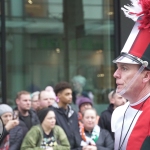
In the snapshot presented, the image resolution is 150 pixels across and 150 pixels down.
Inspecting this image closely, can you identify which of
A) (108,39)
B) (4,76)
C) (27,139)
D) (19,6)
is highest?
(19,6)

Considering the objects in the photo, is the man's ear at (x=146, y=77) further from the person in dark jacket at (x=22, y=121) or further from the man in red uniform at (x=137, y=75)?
the person in dark jacket at (x=22, y=121)

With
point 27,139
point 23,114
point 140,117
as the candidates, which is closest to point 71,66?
point 23,114

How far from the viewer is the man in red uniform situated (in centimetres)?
308

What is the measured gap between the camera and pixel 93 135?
723cm

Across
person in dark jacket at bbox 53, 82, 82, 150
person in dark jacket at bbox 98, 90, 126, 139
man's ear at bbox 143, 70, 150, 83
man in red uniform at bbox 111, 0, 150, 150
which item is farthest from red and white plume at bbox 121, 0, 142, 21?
person in dark jacket at bbox 98, 90, 126, 139

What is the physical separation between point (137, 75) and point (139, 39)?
21cm

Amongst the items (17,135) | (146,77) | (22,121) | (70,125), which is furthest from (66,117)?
(146,77)

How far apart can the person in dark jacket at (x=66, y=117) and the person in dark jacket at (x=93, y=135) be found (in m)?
0.10

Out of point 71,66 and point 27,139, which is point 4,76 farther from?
point 27,139

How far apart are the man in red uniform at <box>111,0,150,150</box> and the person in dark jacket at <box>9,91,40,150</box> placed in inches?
153

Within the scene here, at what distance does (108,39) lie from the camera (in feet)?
36.0

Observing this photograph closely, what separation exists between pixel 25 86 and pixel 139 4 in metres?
7.30

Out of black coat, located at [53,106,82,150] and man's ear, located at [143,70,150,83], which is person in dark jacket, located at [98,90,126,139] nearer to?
black coat, located at [53,106,82,150]

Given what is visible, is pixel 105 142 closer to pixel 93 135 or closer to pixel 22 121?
pixel 93 135
